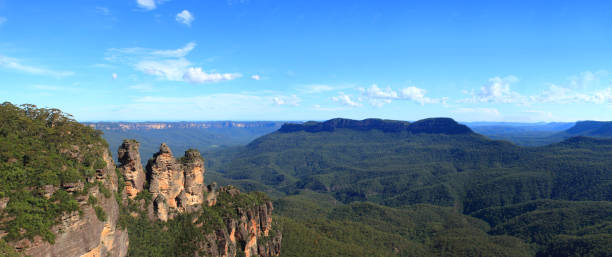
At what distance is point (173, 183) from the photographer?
160ft

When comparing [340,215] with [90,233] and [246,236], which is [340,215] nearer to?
[246,236]

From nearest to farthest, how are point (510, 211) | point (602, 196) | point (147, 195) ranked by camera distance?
point (147, 195), point (510, 211), point (602, 196)

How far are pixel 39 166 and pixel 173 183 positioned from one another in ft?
71.2

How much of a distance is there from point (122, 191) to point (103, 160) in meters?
7.81

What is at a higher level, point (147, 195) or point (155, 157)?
point (155, 157)

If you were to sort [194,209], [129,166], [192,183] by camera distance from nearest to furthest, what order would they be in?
[129,166] → [194,209] → [192,183]

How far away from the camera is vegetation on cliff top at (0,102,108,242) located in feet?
83.1

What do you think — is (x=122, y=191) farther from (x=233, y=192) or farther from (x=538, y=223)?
(x=538, y=223)

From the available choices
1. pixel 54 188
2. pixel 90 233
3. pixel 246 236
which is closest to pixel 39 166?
pixel 54 188

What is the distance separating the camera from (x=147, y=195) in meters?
45.0

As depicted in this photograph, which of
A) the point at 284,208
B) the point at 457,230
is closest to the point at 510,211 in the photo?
the point at 457,230

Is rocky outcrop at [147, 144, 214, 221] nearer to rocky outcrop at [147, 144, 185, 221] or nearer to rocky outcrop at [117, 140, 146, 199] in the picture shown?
rocky outcrop at [147, 144, 185, 221]

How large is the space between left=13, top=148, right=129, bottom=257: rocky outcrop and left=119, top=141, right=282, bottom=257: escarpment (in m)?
5.27

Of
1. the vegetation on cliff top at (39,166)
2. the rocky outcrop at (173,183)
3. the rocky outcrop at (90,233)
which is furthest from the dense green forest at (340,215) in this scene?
the rocky outcrop at (173,183)
